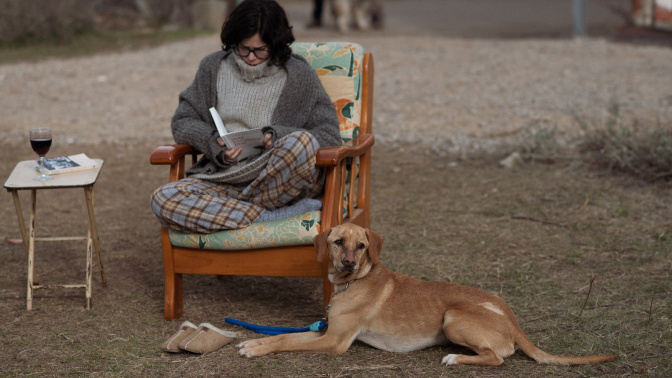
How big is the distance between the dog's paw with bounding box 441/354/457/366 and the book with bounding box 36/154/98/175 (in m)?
2.35

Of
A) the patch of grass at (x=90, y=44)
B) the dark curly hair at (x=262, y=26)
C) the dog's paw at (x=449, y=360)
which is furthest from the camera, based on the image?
the patch of grass at (x=90, y=44)

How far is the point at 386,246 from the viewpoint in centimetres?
542

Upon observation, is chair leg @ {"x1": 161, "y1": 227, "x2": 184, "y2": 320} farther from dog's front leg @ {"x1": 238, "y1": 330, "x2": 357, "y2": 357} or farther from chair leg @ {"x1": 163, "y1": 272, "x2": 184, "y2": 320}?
dog's front leg @ {"x1": 238, "y1": 330, "x2": 357, "y2": 357}

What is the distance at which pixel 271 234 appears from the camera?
3.85m

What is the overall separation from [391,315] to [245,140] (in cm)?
139

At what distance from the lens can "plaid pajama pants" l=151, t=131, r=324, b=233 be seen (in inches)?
152

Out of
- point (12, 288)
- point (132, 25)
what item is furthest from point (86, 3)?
point (12, 288)

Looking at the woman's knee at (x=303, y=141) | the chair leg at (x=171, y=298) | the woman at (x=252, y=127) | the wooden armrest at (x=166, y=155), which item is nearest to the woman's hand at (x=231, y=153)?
the woman at (x=252, y=127)

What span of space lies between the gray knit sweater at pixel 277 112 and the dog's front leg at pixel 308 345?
3.99 feet

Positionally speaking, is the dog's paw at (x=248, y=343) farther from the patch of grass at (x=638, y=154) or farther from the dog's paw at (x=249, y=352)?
the patch of grass at (x=638, y=154)

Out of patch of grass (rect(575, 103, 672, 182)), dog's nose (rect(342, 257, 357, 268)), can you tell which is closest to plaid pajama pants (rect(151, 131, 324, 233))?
dog's nose (rect(342, 257, 357, 268))

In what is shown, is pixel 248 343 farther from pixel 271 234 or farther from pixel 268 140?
pixel 268 140

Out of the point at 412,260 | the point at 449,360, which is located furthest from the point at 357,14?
the point at 449,360

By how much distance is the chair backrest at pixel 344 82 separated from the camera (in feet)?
15.9
